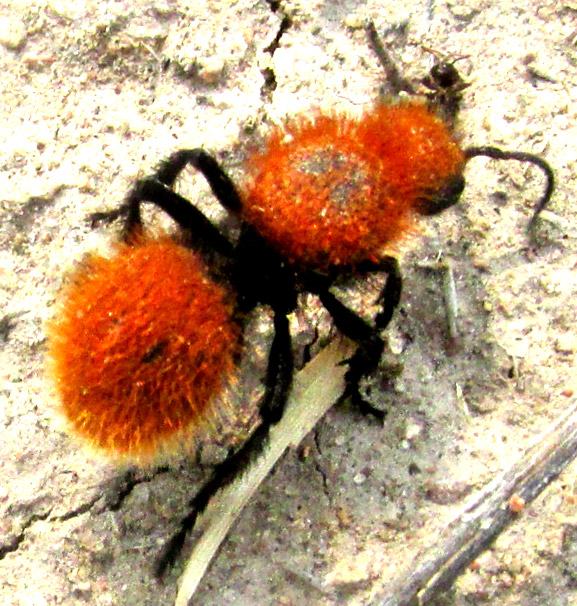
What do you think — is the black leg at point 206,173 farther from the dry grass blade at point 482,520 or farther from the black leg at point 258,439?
the dry grass blade at point 482,520

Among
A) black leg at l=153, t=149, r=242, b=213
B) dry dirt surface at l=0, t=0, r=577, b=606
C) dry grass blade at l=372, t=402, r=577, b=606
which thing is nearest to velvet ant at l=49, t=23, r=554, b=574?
black leg at l=153, t=149, r=242, b=213

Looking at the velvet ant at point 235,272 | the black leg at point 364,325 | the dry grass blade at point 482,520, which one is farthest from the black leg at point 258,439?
the dry grass blade at point 482,520

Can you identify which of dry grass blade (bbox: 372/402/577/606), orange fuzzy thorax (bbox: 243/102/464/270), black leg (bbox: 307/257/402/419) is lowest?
dry grass blade (bbox: 372/402/577/606)

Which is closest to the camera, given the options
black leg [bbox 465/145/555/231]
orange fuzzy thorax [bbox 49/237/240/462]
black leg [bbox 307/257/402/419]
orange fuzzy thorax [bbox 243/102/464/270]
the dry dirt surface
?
orange fuzzy thorax [bbox 49/237/240/462]

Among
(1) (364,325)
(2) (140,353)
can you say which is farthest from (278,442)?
(2) (140,353)

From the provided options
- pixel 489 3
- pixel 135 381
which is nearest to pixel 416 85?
pixel 489 3

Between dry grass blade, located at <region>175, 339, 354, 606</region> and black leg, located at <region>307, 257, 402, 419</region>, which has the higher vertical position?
black leg, located at <region>307, 257, 402, 419</region>

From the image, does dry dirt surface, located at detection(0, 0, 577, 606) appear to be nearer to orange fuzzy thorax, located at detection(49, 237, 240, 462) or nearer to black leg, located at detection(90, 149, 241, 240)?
black leg, located at detection(90, 149, 241, 240)
